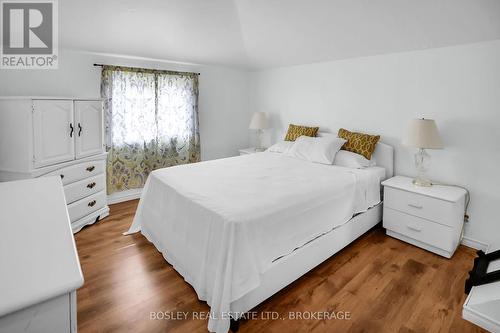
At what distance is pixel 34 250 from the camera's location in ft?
2.94

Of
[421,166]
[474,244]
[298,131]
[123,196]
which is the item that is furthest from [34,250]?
[298,131]

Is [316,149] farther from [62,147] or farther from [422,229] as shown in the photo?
[62,147]

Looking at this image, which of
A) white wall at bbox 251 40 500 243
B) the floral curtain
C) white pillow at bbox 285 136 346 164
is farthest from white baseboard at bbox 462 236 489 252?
the floral curtain

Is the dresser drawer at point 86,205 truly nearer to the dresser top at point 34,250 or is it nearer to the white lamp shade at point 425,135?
the dresser top at point 34,250

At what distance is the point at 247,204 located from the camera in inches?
77.8

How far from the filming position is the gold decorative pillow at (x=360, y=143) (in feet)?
10.8

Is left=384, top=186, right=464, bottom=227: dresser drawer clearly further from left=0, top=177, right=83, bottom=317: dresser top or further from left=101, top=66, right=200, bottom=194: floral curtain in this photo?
left=101, top=66, right=200, bottom=194: floral curtain

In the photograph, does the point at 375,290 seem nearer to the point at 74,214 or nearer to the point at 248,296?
the point at 248,296

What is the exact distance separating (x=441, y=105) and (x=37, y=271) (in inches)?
135

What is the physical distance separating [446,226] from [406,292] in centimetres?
84

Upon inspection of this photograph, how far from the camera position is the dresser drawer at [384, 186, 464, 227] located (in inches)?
98.6

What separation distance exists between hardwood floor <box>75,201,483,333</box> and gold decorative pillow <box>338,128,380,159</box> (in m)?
1.10

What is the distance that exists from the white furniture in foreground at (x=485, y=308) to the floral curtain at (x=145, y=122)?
12.7ft

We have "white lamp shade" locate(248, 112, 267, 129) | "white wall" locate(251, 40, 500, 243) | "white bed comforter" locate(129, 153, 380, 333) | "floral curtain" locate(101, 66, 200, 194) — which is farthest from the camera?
"white lamp shade" locate(248, 112, 267, 129)
